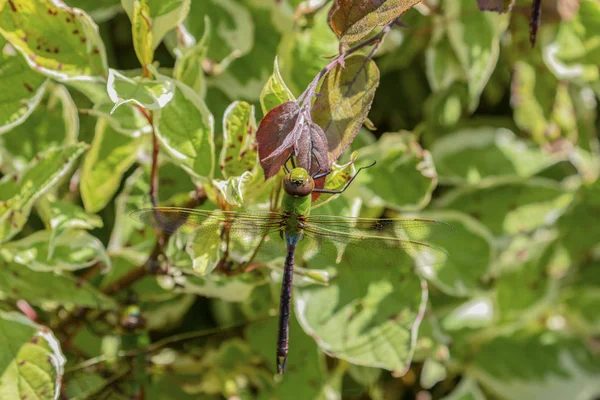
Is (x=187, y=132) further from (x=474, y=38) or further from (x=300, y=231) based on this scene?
(x=474, y=38)

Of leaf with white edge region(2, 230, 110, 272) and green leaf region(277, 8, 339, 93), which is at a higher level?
green leaf region(277, 8, 339, 93)

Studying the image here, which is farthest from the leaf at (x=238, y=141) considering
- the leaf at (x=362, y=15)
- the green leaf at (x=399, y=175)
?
the green leaf at (x=399, y=175)

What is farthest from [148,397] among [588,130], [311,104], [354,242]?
[588,130]

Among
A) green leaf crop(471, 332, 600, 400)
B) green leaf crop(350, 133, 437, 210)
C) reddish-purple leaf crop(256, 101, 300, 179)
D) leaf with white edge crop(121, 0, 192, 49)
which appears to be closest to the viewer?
reddish-purple leaf crop(256, 101, 300, 179)

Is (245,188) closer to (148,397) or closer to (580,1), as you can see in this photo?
(148,397)

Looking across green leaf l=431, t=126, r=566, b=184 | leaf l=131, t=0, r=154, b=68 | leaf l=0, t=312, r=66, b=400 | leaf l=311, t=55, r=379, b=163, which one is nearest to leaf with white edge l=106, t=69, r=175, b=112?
leaf l=131, t=0, r=154, b=68

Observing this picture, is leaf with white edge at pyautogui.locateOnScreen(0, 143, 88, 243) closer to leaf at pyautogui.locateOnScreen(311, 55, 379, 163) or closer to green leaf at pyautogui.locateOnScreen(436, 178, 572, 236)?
leaf at pyautogui.locateOnScreen(311, 55, 379, 163)

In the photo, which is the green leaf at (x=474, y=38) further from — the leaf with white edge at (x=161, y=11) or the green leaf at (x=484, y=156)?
the leaf with white edge at (x=161, y=11)
